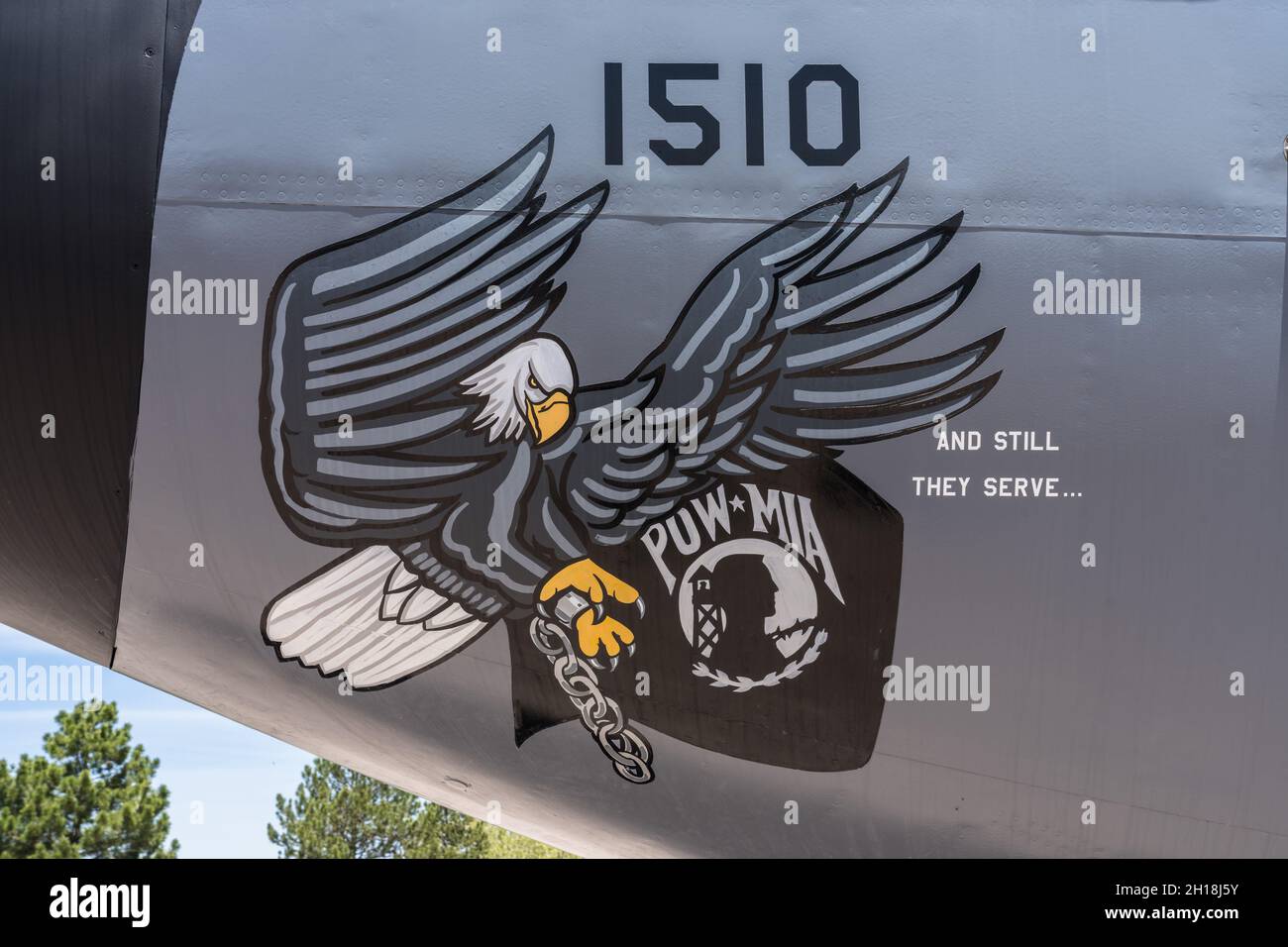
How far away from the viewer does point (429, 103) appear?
4.36 meters

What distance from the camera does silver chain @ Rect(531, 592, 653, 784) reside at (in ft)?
14.5

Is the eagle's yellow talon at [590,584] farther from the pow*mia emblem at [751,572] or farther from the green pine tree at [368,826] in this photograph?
the green pine tree at [368,826]

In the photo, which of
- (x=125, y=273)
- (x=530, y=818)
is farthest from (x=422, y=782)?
(x=125, y=273)

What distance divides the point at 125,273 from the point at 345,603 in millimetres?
1460

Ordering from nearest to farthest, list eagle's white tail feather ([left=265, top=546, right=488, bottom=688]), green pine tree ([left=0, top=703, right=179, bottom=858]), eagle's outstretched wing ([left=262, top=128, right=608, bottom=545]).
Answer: eagle's outstretched wing ([left=262, top=128, right=608, bottom=545]) → eagle's white tail feather ([left=265, top=546, right=488, bottom=688]) → green pine tree ([left=0, top=703, right=179, bottom=858])

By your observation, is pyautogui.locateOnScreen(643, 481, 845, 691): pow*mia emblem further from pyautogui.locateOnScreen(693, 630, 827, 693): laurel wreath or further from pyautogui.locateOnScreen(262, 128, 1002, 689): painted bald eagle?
pyautogui.locateOnScreen(262, 128, 1002, 689): painted bald eagle

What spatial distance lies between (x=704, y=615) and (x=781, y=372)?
3.15 feet

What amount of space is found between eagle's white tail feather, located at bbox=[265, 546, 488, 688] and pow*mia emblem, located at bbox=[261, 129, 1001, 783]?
0.6 inches

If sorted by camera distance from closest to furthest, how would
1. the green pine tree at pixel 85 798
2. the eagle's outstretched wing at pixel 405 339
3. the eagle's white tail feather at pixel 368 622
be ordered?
1. the eagle's outstretched wing at pixel 405 339
2. the eagle's white tail feather at pixel 368 622
3. the green pine tree at pixel 85 798

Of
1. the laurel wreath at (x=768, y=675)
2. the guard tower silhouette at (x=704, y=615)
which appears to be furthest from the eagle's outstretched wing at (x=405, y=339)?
the laurel wreath at (x=768, y=675)

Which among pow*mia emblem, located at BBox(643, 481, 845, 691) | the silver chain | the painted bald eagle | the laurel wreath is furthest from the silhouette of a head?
the silver chain

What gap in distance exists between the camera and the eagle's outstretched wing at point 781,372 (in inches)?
170

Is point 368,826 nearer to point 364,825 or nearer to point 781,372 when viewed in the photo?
point 364,825
